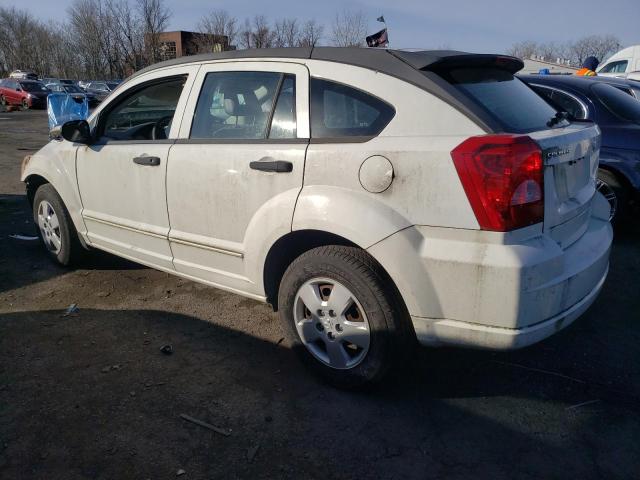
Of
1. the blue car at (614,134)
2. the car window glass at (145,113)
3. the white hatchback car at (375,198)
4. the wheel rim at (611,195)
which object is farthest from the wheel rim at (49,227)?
the wheel rim at (611,195)

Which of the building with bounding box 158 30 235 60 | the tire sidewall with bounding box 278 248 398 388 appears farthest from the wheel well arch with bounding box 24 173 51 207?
the building with bounding box 158 30 235 60

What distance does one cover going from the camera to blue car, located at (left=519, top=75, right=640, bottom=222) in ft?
16.8

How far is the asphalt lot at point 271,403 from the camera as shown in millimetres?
2309

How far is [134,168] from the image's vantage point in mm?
3645

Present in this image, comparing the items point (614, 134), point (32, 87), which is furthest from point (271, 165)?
point (32, 87)

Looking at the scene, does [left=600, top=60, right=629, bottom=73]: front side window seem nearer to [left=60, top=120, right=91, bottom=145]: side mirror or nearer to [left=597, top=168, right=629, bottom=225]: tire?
[left=597, top=168, right=629, bottom=225]: tire

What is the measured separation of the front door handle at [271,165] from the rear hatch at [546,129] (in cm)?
86

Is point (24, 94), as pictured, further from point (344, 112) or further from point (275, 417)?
point (275, 417)

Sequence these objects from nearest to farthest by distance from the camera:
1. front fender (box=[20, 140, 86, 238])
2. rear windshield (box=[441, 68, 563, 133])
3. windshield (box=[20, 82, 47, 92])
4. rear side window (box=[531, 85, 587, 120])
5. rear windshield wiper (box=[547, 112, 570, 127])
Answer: rear windshield (box=[441, 68, 563, 133])
rear windshield wiper (box=[547, 112, 570, 127])
front fender (box=[20, 140, 86, 238])
rear side window (box=[531, 85, 587, 120])
windshield (box=[20, 82, 47, 92])

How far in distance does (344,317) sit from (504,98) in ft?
4.71

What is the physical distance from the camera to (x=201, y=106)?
3.38 meters

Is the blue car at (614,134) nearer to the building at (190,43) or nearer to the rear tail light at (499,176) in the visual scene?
the rear tail light at (499,176)

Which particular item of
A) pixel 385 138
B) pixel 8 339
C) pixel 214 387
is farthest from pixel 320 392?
pixel 8 339

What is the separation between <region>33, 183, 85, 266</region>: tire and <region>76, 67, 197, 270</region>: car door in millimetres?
328
